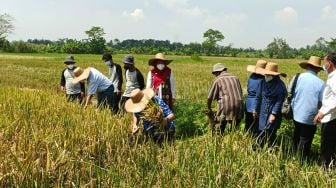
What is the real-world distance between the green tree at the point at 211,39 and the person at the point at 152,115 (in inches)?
3115

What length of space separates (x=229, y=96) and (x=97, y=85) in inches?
101

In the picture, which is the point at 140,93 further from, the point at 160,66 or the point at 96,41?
the point at 96,41

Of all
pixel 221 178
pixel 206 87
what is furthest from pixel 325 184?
pixel 206 87

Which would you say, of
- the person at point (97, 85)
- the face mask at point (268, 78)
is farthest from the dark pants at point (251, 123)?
the person at point (97, 85)

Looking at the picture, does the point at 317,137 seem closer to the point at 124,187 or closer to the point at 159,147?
the point at 159,147

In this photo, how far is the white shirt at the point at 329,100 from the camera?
220 inches

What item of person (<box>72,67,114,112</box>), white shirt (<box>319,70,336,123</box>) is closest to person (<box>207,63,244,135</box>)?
white shirt (<box>319,70,336,123</box>)

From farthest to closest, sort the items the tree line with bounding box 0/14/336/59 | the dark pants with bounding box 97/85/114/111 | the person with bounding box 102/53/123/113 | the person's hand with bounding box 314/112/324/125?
the tree line with bounding box 0/14/336/59
the person with bounding box 102/53/123/113
the dark pants with bounding box 97/85/114/111
the person's hand with bounding box 314/112/324/125

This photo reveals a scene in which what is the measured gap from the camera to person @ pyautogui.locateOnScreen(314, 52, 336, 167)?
5633 millimetres

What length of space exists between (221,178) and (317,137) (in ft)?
11.3

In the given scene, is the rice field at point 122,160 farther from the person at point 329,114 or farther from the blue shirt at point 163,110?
the person at point 329,114

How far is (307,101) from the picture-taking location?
20.1 feet

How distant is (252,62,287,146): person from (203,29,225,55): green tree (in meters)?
78.1

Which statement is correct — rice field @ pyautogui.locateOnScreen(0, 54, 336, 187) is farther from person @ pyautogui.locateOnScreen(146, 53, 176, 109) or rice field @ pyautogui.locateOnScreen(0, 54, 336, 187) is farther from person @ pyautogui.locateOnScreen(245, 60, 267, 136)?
person @ pyautogui.locateOnScreen(245, 60, 267, 136)
